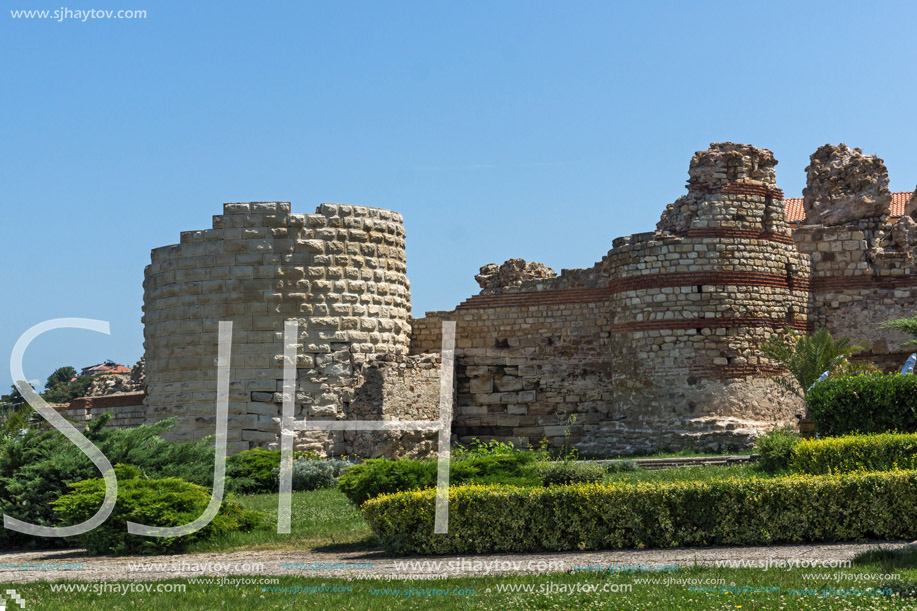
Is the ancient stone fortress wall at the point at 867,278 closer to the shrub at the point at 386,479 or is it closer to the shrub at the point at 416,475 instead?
the shrub at the point at 416,475

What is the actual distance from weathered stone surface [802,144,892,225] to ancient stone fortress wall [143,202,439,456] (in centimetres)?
994

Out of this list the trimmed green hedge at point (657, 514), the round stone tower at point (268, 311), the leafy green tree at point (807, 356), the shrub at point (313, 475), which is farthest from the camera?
the round stone tower at point (268, 311)

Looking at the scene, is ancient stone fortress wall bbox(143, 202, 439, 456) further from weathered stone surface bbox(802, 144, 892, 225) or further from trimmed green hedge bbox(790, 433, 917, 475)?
weathered stone surface bbox(802, 144, 892, 225)

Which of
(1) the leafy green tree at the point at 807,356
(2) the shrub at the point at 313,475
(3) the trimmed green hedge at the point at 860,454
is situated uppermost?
(1) the leafy green tree at the point at 807,356

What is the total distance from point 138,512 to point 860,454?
8483 millimetres

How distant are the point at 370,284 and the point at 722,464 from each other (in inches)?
287

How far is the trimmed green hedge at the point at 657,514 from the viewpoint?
10.6m

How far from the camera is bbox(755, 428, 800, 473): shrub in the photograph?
15129 mm


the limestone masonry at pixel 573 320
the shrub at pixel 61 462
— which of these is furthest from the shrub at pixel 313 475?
the shrub at pixel 61 462

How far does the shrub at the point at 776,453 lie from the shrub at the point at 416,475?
13.0 feet

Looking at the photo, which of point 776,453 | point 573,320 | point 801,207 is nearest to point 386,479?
point 776,453

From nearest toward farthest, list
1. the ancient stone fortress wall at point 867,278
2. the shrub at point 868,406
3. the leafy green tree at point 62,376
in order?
the shrub at point 868,406
the ancient stone fortress wall at point 867,278
the leafy green tree at point 62,376

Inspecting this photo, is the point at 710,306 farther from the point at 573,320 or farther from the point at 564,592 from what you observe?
the point at 564,592

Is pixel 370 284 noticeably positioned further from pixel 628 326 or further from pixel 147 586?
pixel 147 586
